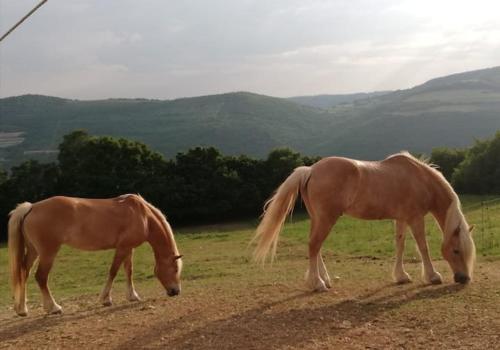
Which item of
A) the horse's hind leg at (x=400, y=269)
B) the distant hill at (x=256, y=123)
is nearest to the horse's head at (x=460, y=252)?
the horse's hind leg at (x=400, y=269)

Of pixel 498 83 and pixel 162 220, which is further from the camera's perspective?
pixel 498 83

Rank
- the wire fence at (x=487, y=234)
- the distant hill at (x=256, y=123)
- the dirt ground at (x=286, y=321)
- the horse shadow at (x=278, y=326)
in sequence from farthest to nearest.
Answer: the distant hill at (x=256, y=123), the wire fence at (x=487, y=234), the horse shadow at (x=278, y=326), the dirt ground at (x=286, y=321)

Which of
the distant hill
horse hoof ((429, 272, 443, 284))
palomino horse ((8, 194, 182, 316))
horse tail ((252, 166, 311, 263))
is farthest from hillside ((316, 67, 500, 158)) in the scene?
palomino horse ((8, 194, 182, 316))

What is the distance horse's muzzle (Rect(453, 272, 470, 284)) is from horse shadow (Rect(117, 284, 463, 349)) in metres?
0.77

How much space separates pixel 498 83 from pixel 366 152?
81538 mm

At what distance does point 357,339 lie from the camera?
629cm

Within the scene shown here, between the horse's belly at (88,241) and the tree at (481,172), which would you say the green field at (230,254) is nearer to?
the horse's belly at (88,241)

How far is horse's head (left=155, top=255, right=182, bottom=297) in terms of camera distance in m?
9.52

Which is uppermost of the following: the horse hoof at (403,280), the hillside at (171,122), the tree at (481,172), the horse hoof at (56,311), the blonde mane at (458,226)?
the hillside at (171,122)

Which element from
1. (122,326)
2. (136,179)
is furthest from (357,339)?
(136,179)

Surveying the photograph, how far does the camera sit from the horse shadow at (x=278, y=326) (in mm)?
6406

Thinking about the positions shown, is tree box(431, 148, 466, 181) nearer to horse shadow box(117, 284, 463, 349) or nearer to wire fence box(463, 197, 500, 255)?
wire fence box(463, 197, 500, 255)

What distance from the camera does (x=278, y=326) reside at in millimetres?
6914

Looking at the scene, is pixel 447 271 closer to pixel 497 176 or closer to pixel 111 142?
pixel 111 142
